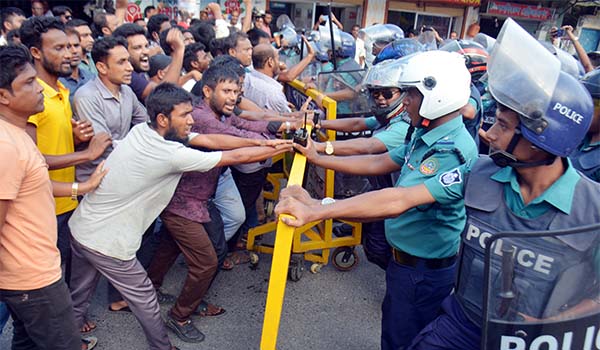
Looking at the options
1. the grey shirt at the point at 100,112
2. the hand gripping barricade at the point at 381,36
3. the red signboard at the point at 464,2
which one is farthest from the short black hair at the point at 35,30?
the red signboard at the point at 464,2

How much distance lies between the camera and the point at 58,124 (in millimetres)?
2881

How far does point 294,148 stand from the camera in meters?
2.79

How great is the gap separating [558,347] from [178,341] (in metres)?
2.56

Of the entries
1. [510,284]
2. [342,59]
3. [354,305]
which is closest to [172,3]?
[342,59]

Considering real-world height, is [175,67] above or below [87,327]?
above

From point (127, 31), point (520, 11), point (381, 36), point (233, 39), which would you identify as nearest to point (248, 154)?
point (127, 31)

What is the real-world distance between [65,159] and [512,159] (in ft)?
8.01

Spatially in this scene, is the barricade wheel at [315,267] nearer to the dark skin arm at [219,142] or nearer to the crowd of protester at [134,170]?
the crowd of protester at [134,170]

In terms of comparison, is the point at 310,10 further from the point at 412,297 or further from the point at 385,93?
the point at 412,297

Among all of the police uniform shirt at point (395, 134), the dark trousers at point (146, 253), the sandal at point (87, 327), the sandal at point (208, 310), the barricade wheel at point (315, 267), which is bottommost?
the barricade wheel at point (315, 267)

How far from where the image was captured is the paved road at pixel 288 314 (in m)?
3.25

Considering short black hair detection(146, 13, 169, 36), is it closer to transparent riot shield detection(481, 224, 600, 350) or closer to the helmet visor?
the helmet visor

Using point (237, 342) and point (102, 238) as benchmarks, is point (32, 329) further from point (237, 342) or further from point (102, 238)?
point (237, 342)

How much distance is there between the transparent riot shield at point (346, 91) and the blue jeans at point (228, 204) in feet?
4.01
